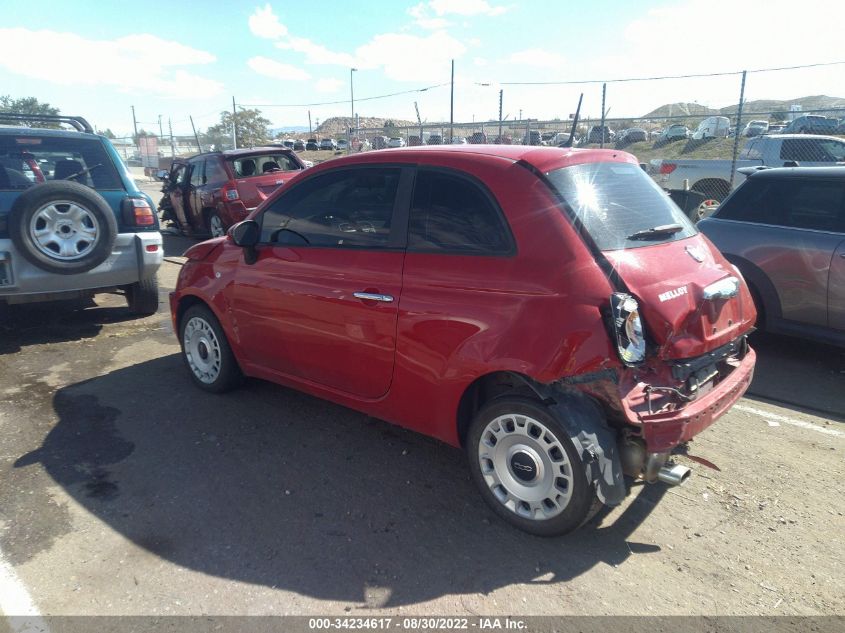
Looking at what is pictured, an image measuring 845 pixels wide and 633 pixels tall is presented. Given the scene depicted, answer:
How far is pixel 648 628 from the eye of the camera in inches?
93.9

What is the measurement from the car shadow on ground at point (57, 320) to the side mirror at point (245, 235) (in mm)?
3106

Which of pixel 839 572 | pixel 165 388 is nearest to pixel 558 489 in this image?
pixel 839 572

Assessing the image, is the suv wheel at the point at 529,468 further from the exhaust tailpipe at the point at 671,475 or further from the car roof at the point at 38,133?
the car roof at the point at 38,133

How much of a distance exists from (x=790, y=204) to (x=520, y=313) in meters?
4.04

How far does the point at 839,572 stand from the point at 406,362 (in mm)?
2251

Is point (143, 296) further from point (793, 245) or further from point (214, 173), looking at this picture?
point (793, 245)

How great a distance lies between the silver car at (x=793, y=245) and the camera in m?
5.02

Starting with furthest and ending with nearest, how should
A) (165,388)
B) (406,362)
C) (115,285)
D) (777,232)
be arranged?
1. (115,285)
2. (777,232)
3. (165,388)
4. (406,362)

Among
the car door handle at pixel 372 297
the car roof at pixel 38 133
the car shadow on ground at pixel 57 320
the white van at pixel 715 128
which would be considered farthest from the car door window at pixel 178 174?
the white van at pixel 715 128

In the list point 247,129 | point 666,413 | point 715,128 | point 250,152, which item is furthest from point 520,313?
point 247,129

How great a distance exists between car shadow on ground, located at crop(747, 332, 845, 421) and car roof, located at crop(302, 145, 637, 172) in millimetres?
2463

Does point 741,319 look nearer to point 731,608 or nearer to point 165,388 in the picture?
point 731,608

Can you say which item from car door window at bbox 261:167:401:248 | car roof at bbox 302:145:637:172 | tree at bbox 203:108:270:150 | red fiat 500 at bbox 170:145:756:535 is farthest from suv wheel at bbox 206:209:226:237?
tree at bbox 203:108:270:150

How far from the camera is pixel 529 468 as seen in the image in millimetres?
2889
